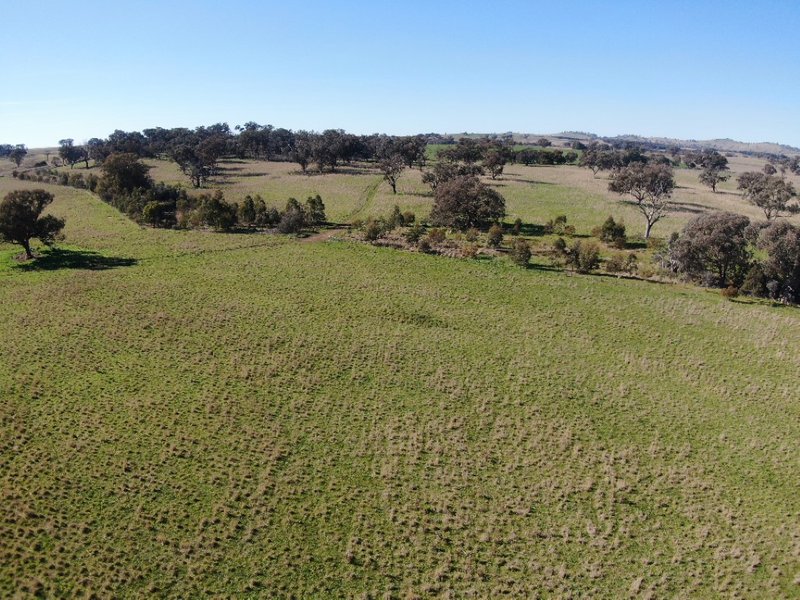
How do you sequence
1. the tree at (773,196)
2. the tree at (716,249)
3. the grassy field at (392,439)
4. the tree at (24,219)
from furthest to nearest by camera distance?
the tree at (773,196)
the tree at (24,219)
the tree at (716,249)
the grassy field at (392,439)

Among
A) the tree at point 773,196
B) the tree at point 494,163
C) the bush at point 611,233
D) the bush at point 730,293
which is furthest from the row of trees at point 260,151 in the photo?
the bush at point 730,293

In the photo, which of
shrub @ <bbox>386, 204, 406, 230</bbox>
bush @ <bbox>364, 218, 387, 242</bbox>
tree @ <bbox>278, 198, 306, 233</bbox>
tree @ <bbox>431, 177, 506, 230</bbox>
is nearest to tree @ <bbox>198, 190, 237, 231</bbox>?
tree @ <bbox>278, 198, 306, 233</bbox>

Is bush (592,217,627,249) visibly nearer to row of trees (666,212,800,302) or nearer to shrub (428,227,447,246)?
row of trees (666,212,800,302)

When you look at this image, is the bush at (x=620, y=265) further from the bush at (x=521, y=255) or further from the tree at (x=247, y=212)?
the tree at (x=247, y=212)

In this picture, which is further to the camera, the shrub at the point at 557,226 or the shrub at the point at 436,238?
the shrub at the point at 557,226

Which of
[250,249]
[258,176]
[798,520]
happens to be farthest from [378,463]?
[258,176]

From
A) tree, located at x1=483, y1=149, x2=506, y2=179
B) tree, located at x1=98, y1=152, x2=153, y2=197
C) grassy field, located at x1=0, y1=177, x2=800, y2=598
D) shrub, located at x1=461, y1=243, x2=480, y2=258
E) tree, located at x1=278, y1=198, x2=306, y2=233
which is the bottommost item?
grassy field, located at x1=0, y1=177, x2=800, y2=598
